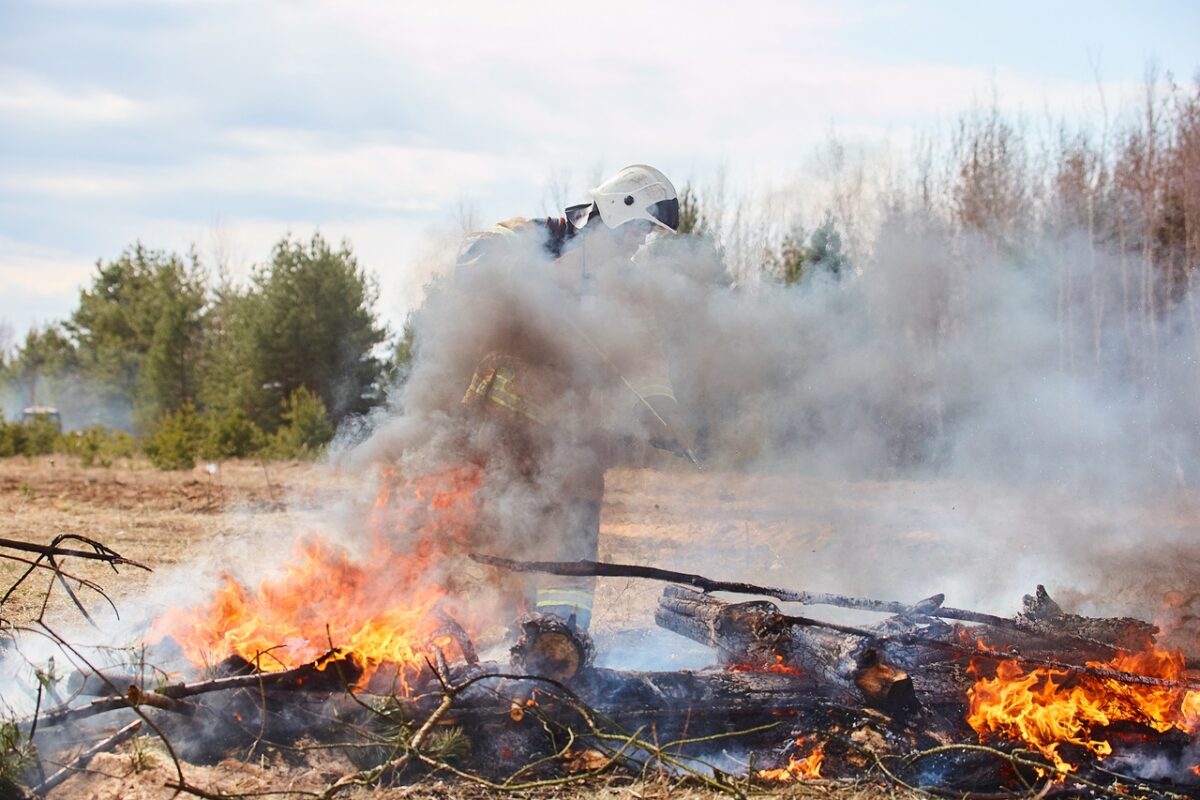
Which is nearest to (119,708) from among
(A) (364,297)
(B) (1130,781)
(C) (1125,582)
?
(B) (1130,781)

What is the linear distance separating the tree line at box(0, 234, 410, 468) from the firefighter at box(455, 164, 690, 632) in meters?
8.00

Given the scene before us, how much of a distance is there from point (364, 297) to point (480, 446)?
16.4 metres

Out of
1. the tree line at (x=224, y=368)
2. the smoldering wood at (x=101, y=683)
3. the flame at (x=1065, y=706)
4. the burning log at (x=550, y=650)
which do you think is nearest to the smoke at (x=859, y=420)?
the burning log at (x=550, y=650)

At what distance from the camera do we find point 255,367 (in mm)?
21078

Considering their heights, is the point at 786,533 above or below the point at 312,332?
below

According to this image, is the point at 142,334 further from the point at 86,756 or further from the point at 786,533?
the point at 86,756

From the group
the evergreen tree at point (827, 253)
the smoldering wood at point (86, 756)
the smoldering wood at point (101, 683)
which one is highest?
the evergreen tree at point (827, 253)

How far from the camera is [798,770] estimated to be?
13.3 ft

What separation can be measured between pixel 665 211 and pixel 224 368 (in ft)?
61.2

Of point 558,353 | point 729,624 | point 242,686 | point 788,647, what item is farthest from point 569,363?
point 242,686

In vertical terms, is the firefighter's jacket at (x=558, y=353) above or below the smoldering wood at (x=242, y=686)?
above

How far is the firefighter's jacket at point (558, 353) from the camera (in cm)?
555

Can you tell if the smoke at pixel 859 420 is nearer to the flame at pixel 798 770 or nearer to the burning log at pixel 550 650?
the burning log at pixel 550 650

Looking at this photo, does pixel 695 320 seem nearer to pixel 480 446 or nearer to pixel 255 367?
pixel 480 446
